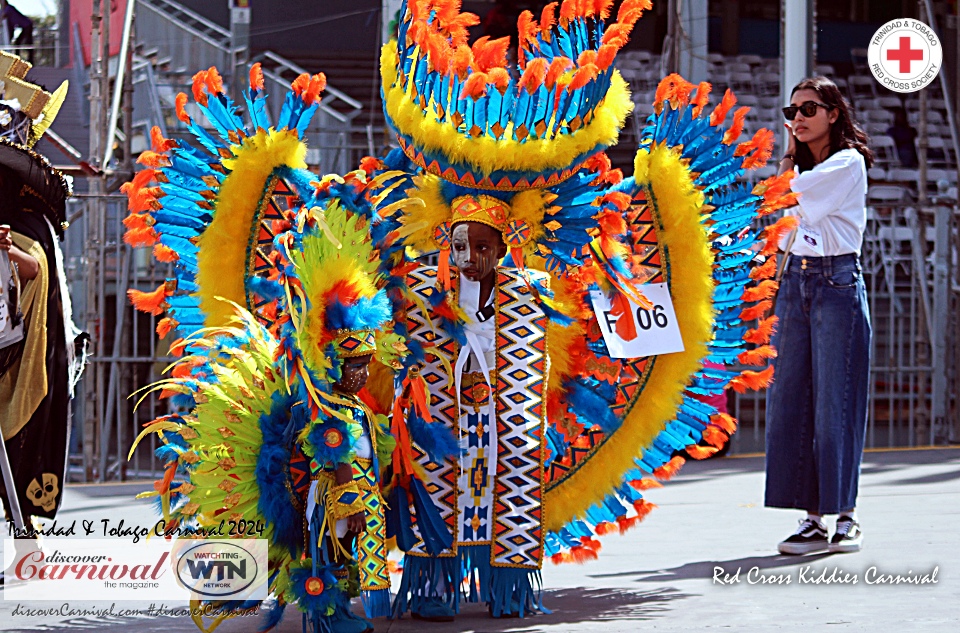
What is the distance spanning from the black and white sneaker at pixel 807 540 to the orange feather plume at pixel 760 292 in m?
1.07

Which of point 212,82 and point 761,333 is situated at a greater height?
point 212,82

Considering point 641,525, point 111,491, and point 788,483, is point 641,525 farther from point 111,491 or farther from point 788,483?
point 111,491

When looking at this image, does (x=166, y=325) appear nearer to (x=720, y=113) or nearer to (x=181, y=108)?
(x=181, y=108)

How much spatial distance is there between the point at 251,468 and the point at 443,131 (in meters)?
1.25

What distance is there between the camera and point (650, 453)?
16.4 ft

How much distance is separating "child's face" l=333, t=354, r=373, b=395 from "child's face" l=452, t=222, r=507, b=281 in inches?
20.7

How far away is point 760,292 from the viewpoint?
518 centimetres

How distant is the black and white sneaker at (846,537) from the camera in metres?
5.57

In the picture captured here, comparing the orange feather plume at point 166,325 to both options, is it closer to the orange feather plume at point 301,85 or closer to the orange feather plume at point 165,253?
the orange feather plume at point 165,253

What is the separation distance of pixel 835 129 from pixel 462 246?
81.0 inches

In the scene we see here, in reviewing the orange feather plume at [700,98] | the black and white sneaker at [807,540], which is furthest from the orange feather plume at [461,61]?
the black and white sneaker at [807,540]

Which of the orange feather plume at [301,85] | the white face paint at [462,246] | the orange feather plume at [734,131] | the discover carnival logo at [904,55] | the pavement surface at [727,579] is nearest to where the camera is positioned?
the pavement surface at [727,579]

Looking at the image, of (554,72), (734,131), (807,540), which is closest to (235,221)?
(554,72)

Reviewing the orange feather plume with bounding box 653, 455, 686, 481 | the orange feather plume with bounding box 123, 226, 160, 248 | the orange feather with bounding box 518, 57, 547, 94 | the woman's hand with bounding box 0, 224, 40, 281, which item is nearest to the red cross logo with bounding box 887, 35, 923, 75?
the orange feather plume with bounding box 653, 455, 686, 481
